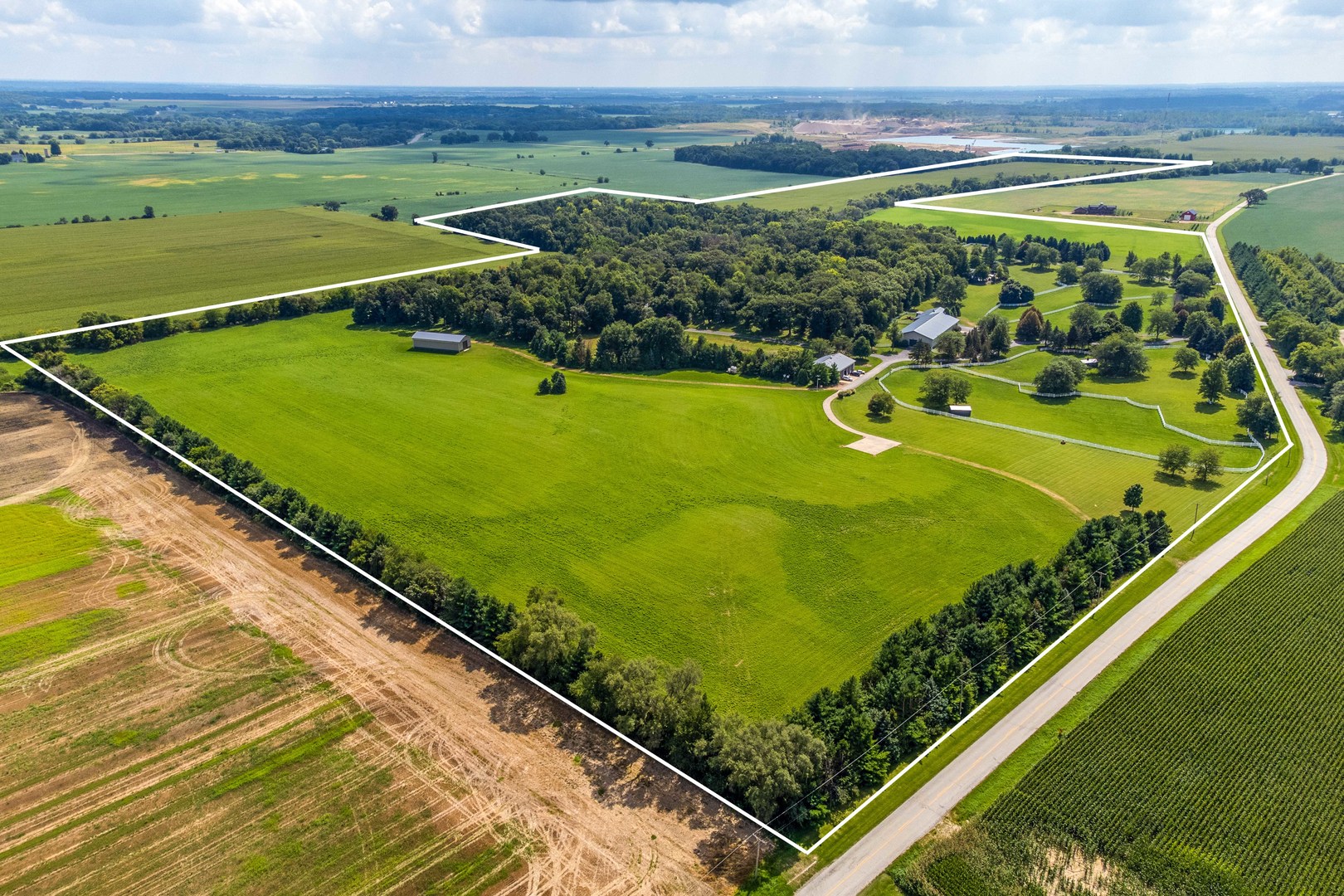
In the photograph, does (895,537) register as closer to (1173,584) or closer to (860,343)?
(1173,584)

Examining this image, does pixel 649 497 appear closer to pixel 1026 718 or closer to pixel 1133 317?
pixel 1026 718

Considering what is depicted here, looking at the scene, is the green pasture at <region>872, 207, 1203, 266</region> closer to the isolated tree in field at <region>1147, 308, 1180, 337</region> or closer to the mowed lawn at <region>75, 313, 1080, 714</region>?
the isolated tree in field at <region>1147, 308, 1180, 337</region>

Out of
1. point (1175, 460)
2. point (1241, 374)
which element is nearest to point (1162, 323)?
point (1241, 374)

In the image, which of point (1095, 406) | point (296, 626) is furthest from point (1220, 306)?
point (296, 626)

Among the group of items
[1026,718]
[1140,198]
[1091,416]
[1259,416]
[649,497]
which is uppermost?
[1140,198]

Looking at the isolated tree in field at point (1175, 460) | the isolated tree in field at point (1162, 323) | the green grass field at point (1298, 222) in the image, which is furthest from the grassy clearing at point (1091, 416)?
the green grass field at point (1298, 222)

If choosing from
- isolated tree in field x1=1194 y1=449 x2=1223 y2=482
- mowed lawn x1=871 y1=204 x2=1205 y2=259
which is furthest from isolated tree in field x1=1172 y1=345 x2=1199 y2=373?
mowed lawn x1=871 y1=204 x2=1205 y2=259
